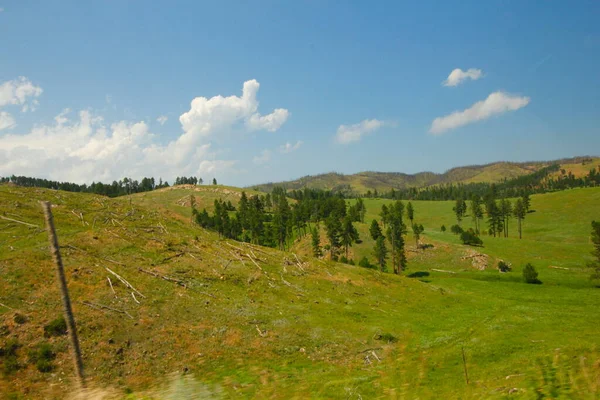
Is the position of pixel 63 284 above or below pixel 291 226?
above

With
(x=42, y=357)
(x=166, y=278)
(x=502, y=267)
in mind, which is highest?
Answer: (x=166, y=278)

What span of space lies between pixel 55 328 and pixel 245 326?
50.8 ft

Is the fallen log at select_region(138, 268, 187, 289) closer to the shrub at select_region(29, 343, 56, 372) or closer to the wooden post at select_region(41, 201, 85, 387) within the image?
the shrub at select_region(29, 343, 56, 372)

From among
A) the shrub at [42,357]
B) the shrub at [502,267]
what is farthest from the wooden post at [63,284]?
the shrub at [502,267]

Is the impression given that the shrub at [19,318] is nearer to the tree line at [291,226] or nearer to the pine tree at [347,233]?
the tree line at [291,226]

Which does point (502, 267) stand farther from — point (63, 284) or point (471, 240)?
point (63, 284)

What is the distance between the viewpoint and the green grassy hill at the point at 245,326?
20594 mm

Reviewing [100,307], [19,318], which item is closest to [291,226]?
[100,307]

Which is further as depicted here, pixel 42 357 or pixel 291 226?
pixel 291 226

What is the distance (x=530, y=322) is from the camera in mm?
36031

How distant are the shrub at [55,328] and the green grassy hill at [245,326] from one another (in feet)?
1.20

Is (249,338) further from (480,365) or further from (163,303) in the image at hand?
(480,365)

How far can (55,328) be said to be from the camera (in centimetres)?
2511

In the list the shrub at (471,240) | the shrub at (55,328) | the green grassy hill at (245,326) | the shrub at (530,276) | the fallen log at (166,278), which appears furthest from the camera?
the shrub at (471,240)
